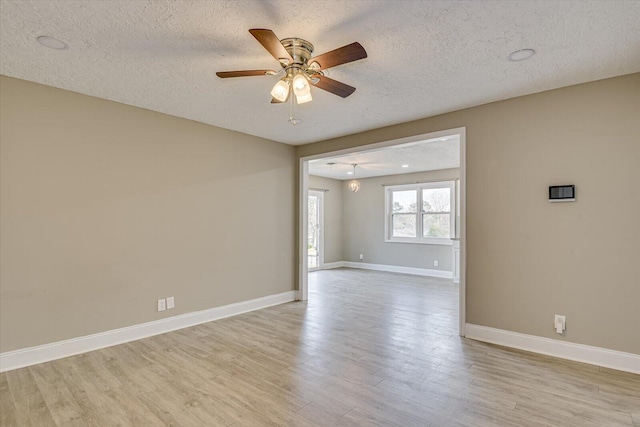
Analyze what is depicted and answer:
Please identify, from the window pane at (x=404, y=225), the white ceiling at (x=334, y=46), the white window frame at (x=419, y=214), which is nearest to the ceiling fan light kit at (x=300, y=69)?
the white ceiling at (x=334, y=46)

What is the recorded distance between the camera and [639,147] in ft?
9.20

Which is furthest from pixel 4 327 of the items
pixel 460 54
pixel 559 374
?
pixel 559 374

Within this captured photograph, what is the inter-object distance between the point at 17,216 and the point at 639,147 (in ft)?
18.2

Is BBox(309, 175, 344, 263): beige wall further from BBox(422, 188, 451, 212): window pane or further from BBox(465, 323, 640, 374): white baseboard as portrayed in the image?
BBox(465, 323, 640, 374): white baseboard

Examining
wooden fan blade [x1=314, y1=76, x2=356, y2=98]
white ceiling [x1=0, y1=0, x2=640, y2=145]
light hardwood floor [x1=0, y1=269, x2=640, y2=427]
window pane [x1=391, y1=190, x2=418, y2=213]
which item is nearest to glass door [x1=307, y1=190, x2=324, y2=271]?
window pane [x1=391, y1=190, x2=418, y2=213]

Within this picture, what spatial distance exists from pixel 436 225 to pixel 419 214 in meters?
0.50

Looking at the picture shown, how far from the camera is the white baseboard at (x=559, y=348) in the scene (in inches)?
111

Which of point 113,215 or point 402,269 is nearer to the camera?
point 113,215

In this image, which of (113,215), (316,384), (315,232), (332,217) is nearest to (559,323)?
(316,384)

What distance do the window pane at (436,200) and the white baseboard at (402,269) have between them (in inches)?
58.2

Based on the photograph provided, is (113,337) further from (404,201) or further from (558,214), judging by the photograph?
(404,201)

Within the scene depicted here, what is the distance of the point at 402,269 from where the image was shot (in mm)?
8336

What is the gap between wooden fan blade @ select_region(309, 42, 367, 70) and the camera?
6.44 ft

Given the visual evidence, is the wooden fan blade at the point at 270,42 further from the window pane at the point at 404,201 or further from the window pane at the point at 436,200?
the window pane at the point at 404,201
